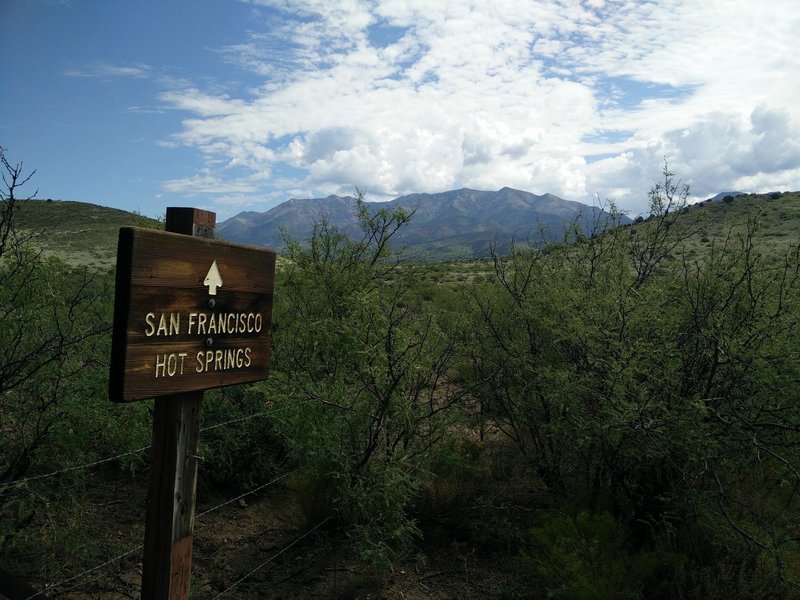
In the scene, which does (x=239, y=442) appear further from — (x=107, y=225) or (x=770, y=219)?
(x=107, y=225)

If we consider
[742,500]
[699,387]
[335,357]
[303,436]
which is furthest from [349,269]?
[742,500]

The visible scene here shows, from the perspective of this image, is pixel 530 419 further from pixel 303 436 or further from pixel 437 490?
pixel 303 436

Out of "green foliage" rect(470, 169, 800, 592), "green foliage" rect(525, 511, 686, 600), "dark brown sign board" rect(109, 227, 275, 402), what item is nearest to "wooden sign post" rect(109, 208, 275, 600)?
"dark brown sign board" rect(109, 227, 275, 402)

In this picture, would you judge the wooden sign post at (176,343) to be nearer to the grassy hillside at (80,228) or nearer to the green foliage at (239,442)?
the green foliage at (239,442)

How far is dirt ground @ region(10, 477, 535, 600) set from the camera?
202 inches

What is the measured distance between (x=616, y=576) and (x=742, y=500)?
61.4 inches

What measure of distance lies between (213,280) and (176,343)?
1.24 feet

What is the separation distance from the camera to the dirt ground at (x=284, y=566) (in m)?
5.14

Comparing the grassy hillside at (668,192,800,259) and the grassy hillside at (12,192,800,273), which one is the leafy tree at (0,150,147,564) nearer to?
the grassy hillside at (12,192,800,273)

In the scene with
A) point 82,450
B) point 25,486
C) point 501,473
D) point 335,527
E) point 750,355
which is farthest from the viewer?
point 501,473

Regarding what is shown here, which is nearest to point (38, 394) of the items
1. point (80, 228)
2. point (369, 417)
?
point (369, 417)

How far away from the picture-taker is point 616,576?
4.41m

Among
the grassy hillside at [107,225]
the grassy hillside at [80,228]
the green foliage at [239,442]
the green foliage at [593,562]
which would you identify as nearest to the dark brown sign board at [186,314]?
the green foliage at [593,562]

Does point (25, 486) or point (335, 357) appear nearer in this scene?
point (25, 486)
